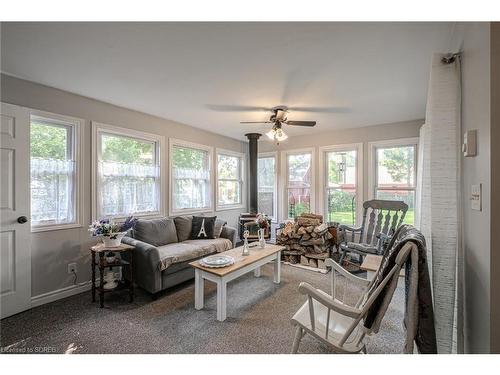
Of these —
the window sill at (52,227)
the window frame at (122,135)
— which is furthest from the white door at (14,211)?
the window frame at (122,135)

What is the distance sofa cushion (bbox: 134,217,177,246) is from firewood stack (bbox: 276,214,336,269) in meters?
1.85

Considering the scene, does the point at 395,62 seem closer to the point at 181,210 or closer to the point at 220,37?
the point at 220,37

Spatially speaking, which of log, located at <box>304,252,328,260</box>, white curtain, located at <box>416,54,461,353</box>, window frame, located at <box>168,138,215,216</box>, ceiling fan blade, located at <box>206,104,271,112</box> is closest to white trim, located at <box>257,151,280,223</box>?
window frame, located at <box>168,138,215,216</box>

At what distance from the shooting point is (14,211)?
7.64ft

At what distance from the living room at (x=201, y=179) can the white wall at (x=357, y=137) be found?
0.04 metres

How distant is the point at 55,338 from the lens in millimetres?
1963

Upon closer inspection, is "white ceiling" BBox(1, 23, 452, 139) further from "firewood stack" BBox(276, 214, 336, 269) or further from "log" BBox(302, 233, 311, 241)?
"log" BBox(302, 233, 311, 241)

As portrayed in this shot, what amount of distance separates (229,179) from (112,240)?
9.55 ft

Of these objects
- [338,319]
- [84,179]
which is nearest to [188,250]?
[84,179]

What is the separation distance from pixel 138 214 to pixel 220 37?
8.91 ft

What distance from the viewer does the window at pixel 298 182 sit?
4.96 metres

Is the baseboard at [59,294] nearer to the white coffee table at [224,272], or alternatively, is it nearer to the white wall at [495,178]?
the white coffee table at [224,272]

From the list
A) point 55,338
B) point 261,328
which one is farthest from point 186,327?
point 55,338

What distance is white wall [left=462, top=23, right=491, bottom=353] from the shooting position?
1.04 meters
